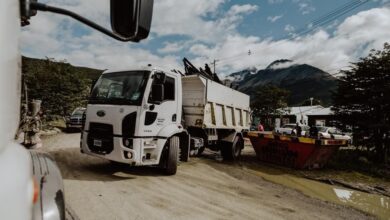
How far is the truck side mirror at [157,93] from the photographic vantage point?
7.05 meters

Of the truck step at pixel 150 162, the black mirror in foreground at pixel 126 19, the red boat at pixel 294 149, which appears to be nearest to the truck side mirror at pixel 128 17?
the black mirror in foreground at pixel 126 19

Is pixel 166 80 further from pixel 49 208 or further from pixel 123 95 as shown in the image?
pixel 49 208

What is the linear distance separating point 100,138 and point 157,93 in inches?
65.1

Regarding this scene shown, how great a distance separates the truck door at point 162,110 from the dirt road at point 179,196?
1247mm

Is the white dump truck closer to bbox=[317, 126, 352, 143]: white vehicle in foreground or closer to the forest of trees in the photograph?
bbox=[317, 126, 352, 143]: white vehicle in foreground

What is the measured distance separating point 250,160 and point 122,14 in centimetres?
1115

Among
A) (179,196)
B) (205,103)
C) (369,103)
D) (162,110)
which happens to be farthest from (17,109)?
(369,103)

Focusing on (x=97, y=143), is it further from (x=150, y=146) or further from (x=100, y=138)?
(x=150, y=146)

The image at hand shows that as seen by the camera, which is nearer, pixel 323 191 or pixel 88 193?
pixel 88 193

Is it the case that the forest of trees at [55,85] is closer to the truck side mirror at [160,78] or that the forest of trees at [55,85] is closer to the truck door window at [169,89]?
the truck door window at [169,89]

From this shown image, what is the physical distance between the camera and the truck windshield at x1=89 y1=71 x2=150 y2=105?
7.05 metres

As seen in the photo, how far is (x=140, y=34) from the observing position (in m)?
1.59

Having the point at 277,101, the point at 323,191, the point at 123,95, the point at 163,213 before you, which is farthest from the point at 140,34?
the point at 277,101

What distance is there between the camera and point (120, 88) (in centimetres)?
735
